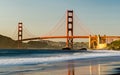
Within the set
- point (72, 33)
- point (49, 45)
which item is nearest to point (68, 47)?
point (72, 33)

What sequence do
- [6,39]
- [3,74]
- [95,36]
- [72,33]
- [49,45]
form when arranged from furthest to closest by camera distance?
1. [49,45]
2. [6,39]
3. [95,36]
4. [72,33]
5. [3,74]

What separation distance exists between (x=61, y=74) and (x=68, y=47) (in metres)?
85.3

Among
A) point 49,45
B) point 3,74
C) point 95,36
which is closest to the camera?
point 3,74

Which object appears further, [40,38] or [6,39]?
[6,39]

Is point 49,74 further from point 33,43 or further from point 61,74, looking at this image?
point 33,43

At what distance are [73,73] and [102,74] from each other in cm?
144

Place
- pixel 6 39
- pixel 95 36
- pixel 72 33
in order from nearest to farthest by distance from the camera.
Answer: pixel 72 33 → pixel 95 36 → pixel 6 39

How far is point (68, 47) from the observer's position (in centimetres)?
10500

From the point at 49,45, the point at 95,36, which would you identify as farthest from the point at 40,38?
the point at 49,45

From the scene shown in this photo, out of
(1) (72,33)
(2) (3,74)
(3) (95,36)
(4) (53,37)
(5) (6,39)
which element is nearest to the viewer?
(2) (3,74)

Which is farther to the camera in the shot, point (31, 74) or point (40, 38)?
point (40, 38)

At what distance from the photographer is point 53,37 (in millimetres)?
89625

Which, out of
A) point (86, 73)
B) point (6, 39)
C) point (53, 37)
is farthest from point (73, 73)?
point (6, 39)

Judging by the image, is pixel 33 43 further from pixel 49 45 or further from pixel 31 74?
pixel 31 74
